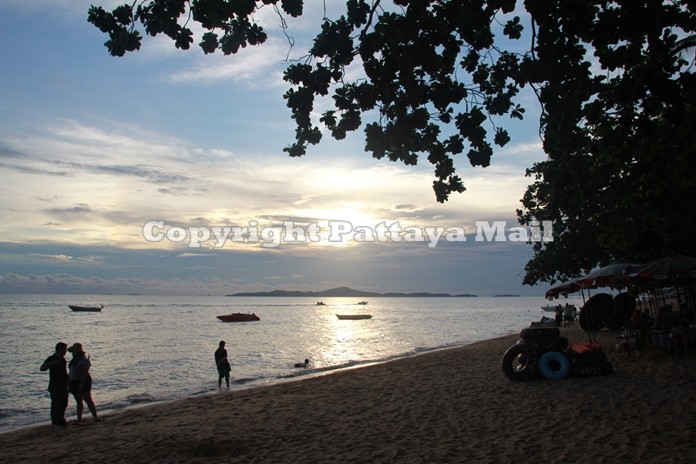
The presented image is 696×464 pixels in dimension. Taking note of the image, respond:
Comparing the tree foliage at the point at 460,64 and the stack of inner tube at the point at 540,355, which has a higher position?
the tree foliage at the point at 460,64

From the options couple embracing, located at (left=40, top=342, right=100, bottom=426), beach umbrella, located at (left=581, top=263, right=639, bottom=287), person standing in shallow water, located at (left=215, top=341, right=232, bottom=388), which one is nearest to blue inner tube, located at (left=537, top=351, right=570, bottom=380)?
beach umbrella, located at (left=581, top=263, right=639, bottom=287)

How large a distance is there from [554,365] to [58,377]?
11035 millimetres

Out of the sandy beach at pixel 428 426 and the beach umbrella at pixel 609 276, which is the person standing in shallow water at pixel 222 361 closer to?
the sandy beach at pixel 428 426

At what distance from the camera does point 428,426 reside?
9.46 m

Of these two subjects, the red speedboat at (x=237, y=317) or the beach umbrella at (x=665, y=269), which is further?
the red speedboat at (x=237, y=317)

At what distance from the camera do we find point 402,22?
5605mm

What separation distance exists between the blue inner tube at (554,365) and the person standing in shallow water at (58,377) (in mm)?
10575

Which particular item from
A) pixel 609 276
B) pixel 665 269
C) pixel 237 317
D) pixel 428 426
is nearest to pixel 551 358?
pixel 609 276

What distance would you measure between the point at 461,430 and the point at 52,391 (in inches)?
339

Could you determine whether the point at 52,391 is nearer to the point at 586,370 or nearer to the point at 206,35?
the point at 206,35

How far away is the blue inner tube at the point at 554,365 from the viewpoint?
39.6ft

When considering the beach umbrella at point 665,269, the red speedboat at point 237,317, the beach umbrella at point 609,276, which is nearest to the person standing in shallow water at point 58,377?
the beach umbrella at point 665,269

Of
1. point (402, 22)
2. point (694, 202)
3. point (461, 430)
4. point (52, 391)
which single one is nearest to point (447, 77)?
point (402, 22)

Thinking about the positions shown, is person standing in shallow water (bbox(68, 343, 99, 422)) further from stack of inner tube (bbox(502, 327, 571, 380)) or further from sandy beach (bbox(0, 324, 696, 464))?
stack of inner tube (bbox(502, 327, 571, 380))
